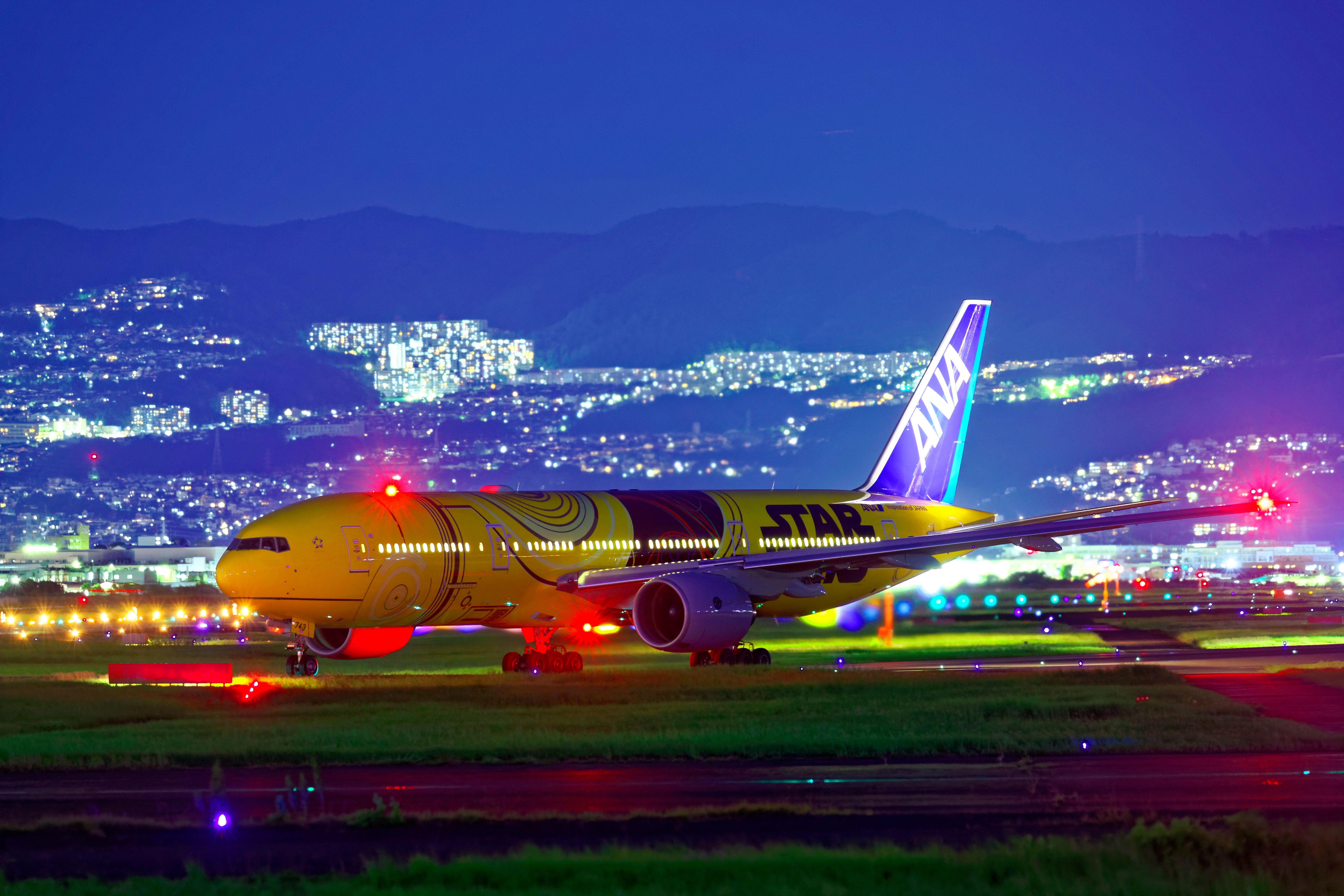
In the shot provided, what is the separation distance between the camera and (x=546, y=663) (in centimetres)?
3538

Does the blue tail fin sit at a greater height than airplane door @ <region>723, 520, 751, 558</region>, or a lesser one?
greater

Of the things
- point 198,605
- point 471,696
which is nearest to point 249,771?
point 471,696

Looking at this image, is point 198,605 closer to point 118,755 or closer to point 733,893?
point 118,755

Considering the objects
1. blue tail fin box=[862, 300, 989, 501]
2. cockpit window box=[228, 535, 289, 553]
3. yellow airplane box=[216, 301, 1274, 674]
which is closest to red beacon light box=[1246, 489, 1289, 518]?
yellow airplane box=[216, 301, 1274, 674]

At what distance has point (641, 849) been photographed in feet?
47.5

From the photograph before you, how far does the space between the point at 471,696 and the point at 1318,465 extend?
612 ft

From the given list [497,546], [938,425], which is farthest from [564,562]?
[938,425]

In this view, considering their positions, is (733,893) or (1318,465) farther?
(1318,465)

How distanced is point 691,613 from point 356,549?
7023mm

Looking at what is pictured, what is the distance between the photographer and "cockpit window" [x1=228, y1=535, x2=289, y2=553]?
104ft

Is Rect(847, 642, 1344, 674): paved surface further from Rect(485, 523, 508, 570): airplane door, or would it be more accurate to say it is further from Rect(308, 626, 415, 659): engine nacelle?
Rect(308, 626, 415, 659): engine nacelle

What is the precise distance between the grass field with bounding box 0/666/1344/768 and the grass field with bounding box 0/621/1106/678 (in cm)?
529

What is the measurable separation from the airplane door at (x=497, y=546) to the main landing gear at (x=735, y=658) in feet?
16.5

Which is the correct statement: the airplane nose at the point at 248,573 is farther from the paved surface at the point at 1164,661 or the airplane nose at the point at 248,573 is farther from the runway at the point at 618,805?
the paved surface at the point at 1164,661
